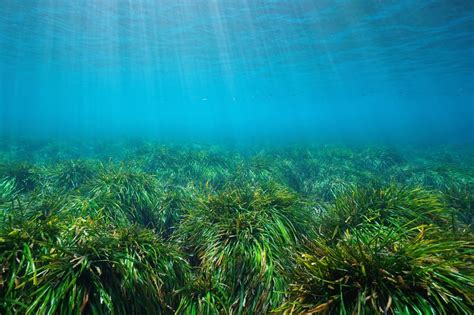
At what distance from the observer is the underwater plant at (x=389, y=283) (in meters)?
2.69

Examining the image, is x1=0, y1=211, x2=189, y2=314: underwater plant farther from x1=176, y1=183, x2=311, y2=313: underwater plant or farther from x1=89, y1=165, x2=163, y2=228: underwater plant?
x1=89, y1=165, x2=163, y2=228: underwater plant

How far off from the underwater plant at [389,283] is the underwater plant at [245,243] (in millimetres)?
873

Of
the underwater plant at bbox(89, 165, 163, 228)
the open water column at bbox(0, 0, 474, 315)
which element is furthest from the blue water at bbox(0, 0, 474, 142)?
the underwater plant at bbox(89, 165, 163, 228)

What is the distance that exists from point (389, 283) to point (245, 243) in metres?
2.41

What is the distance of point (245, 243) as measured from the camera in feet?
15.2

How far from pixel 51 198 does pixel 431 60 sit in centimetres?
4222

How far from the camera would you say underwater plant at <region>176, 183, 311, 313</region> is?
13.9 ft

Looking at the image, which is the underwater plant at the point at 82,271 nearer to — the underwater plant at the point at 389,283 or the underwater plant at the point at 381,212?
the underwater plant at the point at 389,283

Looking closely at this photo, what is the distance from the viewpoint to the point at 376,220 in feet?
16.6

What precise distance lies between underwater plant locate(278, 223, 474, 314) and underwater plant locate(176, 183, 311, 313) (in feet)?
2.86

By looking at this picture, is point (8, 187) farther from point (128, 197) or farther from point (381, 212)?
point (381, 212)

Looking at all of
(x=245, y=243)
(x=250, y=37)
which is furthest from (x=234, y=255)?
(x=250, y=37)

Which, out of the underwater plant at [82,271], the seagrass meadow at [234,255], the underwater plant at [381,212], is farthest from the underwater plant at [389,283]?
the underwater plant at [82,271]

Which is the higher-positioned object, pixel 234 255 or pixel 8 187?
pixel 8 187
